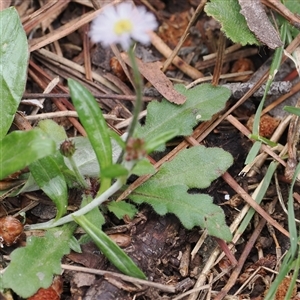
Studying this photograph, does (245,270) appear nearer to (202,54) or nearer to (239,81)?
(239,81)

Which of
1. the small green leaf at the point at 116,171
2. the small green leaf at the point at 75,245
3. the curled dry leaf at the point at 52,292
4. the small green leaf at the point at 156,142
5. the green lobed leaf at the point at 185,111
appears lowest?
the curled dry leaf at the point at 52,292

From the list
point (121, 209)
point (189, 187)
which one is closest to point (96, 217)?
point (121, 209)

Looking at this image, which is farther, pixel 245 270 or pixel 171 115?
pixel 171 115

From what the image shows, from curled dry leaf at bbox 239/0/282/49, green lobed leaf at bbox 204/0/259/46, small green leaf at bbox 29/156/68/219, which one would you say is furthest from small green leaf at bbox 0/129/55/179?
curled dry leaf at bbox 239/0/282/49

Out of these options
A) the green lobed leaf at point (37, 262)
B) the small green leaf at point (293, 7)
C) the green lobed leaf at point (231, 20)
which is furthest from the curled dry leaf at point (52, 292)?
the small green leaf at point (293, 7)

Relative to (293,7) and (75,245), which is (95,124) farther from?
(293,7)

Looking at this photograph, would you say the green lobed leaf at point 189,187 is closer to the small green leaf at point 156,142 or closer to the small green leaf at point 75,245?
the small green leaf at point 75,245

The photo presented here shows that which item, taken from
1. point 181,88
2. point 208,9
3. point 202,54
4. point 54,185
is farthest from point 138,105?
point 202,54
